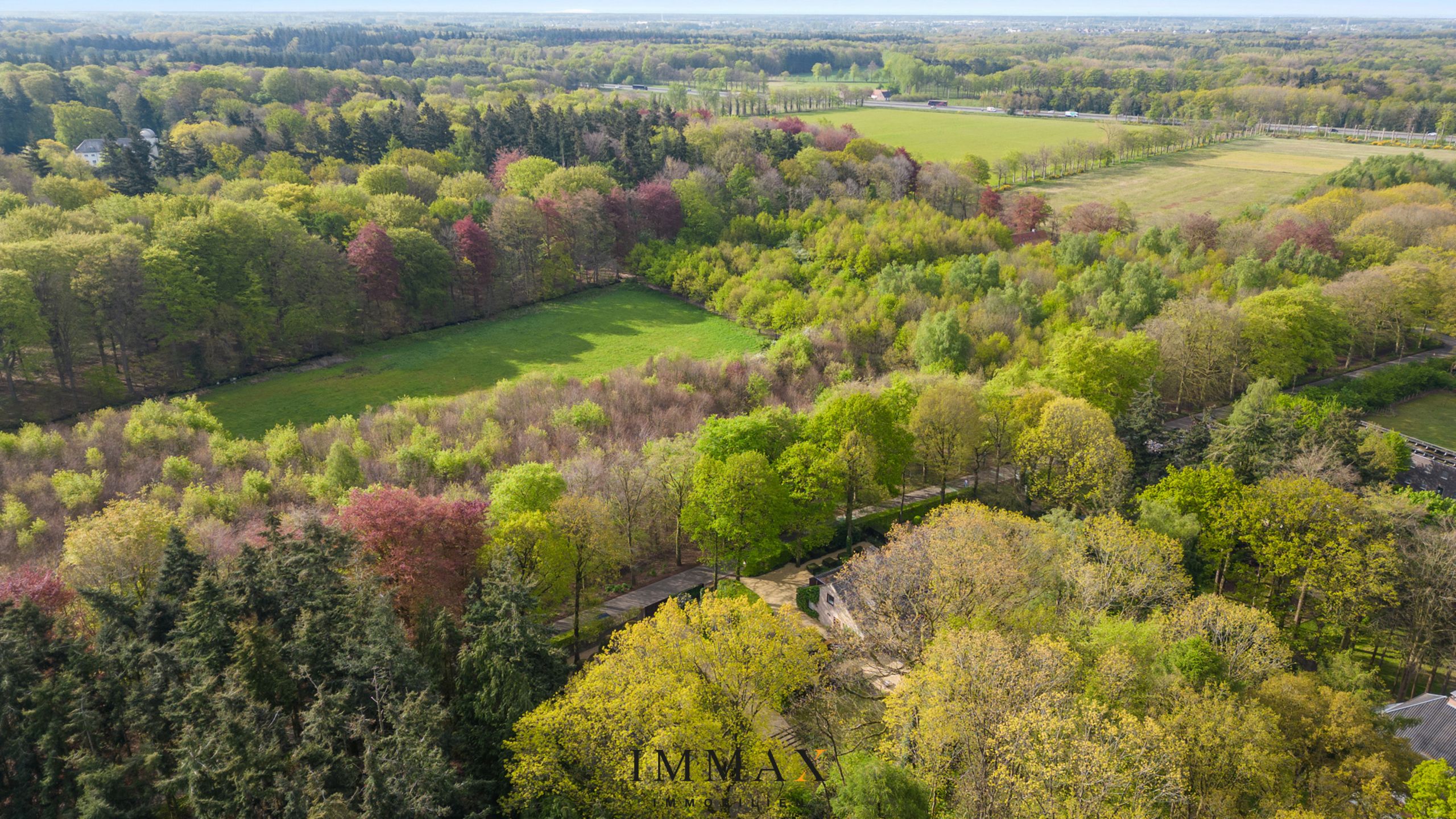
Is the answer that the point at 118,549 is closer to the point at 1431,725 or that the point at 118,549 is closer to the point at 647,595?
the point at 647,595

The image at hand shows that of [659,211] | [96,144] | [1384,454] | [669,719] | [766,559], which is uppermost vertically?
[96,144]

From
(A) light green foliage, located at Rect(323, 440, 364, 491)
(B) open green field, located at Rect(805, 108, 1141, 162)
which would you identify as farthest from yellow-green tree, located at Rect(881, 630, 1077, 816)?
(B) open green field, located at Rect(805, 108, 1141, 162)

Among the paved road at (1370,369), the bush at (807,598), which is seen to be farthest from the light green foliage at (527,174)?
the paved road at (1370,369)

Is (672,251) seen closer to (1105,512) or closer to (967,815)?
(1105,512)

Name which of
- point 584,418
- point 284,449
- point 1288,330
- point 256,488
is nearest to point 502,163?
point 584,418

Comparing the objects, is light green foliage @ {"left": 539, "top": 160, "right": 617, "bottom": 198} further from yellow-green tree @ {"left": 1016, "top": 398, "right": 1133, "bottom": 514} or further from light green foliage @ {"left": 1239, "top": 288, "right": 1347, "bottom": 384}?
light green foliage @ {"left": 1239, "top": 288, "right": 1347, "bottom": 384}

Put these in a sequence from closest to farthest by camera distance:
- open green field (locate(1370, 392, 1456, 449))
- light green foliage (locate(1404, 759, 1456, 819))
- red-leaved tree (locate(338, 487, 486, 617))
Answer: light green foliage (locate(1404, 759, 1456, 819)) < red-leaved tree (locate(338, 487, 486, 617)) < open green field (locate(1370, 392, 1456, 449))
